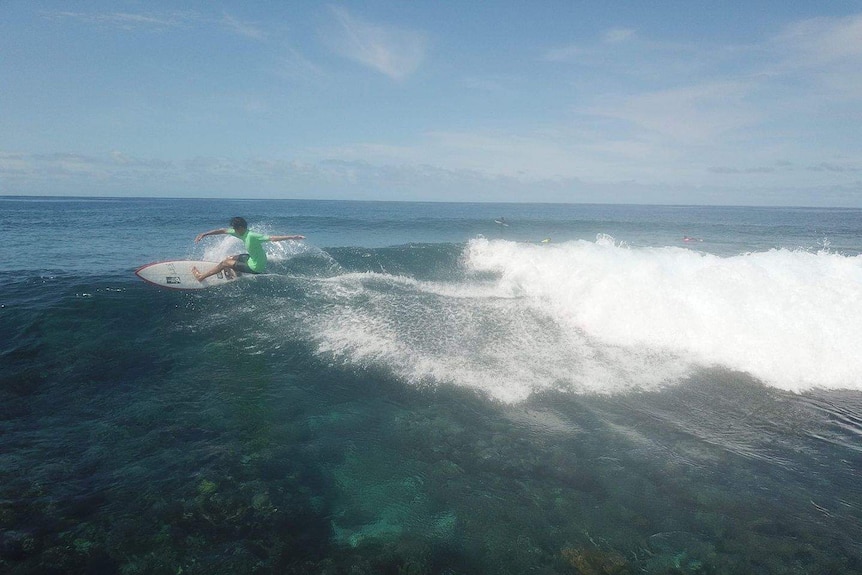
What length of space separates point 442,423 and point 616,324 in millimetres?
7123

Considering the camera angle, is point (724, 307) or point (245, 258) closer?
point (724, 307)

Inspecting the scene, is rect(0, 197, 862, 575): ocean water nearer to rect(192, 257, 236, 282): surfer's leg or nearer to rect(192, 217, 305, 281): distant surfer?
rect(192, 257, 236, 282): surfer's leg

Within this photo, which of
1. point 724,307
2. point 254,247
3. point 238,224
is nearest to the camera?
point 724,307

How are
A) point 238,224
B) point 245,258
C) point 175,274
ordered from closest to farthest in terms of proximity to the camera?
point 238,224, point 175,274, point 245,258

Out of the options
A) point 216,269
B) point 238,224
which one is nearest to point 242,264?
point 216,269

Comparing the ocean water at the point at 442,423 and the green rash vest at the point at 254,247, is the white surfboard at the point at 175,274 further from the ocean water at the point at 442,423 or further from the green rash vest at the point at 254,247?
the green rash vest at the point at 254,247

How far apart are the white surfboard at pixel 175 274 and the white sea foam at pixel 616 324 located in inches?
170

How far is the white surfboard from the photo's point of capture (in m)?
14.4

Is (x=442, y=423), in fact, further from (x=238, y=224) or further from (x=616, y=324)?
(x=238, y=224)

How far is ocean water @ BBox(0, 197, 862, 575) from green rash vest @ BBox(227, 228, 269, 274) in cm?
90

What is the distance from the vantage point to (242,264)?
47.8 feet

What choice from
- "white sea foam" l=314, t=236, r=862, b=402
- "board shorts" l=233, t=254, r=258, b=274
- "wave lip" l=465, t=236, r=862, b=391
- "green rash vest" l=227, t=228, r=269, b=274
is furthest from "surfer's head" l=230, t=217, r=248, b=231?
A: "wave lip" l=465, t=236, r=862, b=391

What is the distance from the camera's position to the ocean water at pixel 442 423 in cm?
525

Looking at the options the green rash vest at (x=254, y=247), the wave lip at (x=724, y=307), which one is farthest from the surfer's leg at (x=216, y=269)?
the wave lip at (x=724, y=307)
